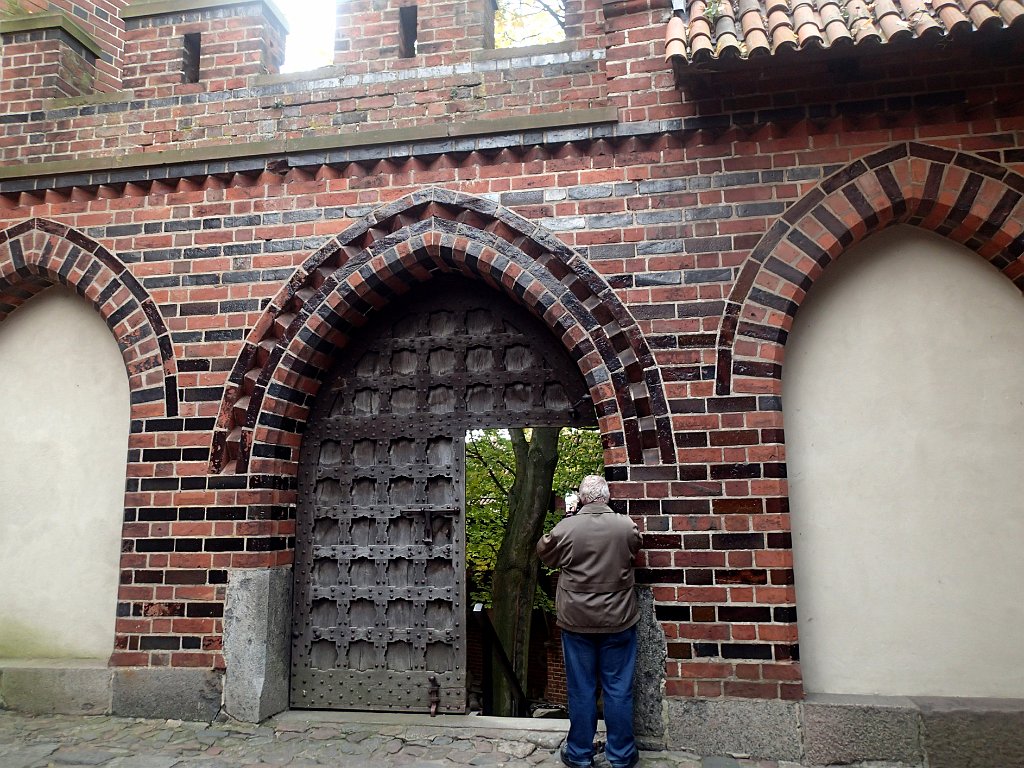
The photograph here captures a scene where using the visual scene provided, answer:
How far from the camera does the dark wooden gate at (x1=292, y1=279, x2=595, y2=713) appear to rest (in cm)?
487

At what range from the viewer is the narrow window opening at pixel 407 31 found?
5.16 meters

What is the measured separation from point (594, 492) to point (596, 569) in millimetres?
416

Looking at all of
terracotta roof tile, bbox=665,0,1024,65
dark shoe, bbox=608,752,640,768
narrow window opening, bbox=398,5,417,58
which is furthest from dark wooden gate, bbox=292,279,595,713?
terracotta roof tile, bbox=665,0,1024,65

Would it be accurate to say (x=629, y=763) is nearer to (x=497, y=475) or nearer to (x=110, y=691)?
(x=110, y=691)

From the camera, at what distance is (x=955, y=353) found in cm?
441

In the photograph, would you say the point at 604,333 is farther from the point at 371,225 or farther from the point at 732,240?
the point at 371,225

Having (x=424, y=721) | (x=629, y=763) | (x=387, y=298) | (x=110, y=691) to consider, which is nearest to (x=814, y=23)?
(x=387, y=298)

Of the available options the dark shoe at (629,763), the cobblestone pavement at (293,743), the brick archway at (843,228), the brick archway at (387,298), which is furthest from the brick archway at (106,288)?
the brick archway at (843,228)

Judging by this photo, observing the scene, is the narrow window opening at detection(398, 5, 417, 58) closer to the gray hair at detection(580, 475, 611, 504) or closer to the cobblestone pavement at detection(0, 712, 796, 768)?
the gray hair at detection(580, 475, 611, 504)

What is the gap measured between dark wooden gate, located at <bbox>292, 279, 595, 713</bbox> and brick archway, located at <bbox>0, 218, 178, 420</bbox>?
1.08 m

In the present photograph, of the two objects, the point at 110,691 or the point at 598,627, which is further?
the point at 110,691

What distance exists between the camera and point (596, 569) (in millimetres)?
3906

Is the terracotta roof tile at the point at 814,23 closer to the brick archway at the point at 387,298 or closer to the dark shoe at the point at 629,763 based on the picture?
the brick archway at the point at 387,298

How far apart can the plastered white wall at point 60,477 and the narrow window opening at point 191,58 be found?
1.85 m
